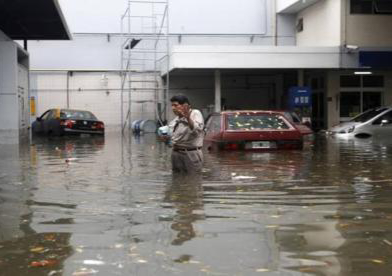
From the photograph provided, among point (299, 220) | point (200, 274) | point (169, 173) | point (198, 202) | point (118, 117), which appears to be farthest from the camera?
point (118, 117)

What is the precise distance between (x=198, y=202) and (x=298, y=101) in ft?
66.2

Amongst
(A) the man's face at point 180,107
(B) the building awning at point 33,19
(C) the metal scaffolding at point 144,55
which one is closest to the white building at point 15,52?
(B) the building awning at point 33,19

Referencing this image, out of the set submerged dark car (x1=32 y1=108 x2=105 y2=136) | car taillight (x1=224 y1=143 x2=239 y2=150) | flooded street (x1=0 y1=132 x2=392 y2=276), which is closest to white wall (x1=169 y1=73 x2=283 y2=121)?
submerged dark car (x1=32 y1=108 x2=105 y2=136)

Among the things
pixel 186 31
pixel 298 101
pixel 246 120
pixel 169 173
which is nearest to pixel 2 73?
pixel 246 120

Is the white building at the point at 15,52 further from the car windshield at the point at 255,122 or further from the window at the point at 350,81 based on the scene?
the window at the point at 350,81

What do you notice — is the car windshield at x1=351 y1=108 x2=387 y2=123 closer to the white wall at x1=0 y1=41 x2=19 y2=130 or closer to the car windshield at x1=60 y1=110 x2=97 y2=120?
the white wall at x1=0 y1=41 x2=19 y2=130

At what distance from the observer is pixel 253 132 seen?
13.9 meters

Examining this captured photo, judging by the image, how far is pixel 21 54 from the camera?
2284cm

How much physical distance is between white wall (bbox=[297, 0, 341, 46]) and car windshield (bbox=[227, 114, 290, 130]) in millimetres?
14493

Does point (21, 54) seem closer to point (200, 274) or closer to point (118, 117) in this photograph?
point (118, 117)

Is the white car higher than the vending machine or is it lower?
lower

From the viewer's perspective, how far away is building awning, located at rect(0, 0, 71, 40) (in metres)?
17.5

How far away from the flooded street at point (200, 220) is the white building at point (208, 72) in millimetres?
18003

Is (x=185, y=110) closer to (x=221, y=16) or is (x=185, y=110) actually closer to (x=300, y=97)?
(x=300, y=97)
